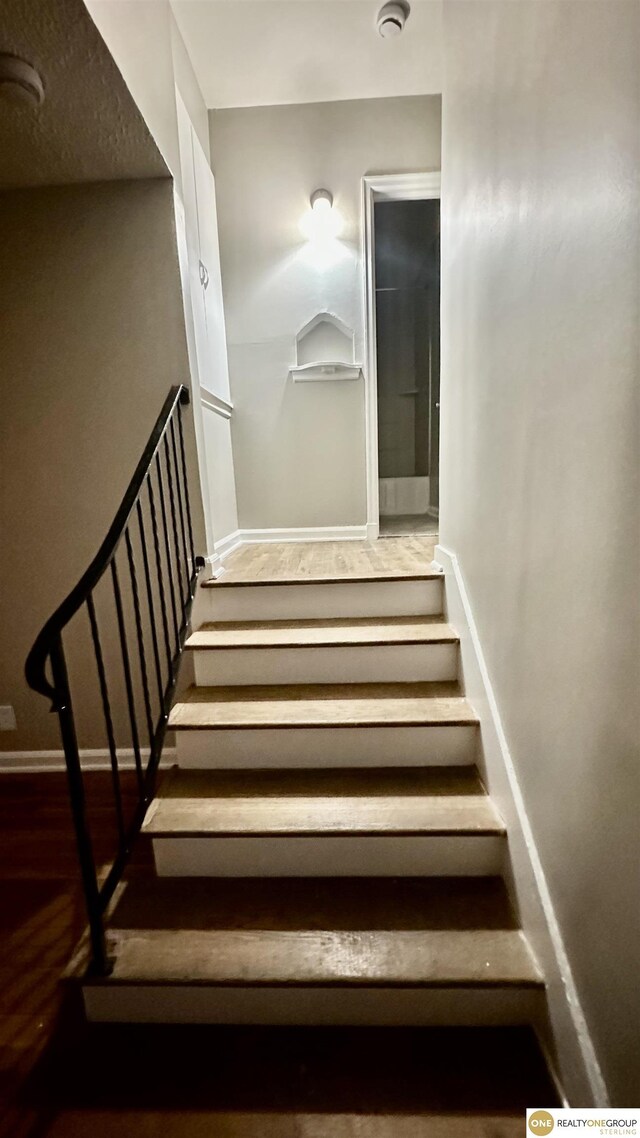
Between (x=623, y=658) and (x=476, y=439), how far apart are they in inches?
37.9

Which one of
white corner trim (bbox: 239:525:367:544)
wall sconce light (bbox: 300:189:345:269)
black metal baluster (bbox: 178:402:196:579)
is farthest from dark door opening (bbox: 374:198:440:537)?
black metal baluster (bbox: 178:402:196:579)

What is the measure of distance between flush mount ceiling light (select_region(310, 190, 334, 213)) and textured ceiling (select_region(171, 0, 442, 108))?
0.48m

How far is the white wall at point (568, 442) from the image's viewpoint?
29.4 inches

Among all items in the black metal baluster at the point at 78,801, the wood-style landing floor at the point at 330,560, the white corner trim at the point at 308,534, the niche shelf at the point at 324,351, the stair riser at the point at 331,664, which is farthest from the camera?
the white corner trim at the point at 308,534

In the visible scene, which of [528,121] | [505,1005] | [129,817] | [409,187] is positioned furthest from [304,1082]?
[409,187]

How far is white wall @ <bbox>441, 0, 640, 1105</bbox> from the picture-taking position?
75 centimetres

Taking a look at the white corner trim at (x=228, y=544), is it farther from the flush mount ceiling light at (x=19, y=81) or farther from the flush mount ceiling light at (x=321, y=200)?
the flush mount ceiling light at (x=321, y=200)

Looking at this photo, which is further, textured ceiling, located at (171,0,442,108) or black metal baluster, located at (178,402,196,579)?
textured ceiling, located at (171,0,442,108)

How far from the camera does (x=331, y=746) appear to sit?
1.56 m

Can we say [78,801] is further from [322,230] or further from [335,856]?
[322,230]

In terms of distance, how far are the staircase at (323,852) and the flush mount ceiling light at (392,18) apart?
8.47 feet

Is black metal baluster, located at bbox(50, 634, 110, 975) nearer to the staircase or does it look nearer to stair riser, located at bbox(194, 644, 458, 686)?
the staircase

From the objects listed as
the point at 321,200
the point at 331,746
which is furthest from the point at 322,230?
the point at 331,746

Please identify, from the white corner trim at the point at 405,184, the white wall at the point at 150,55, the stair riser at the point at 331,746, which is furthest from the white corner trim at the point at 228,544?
the white corner trim at the point at 405,184
